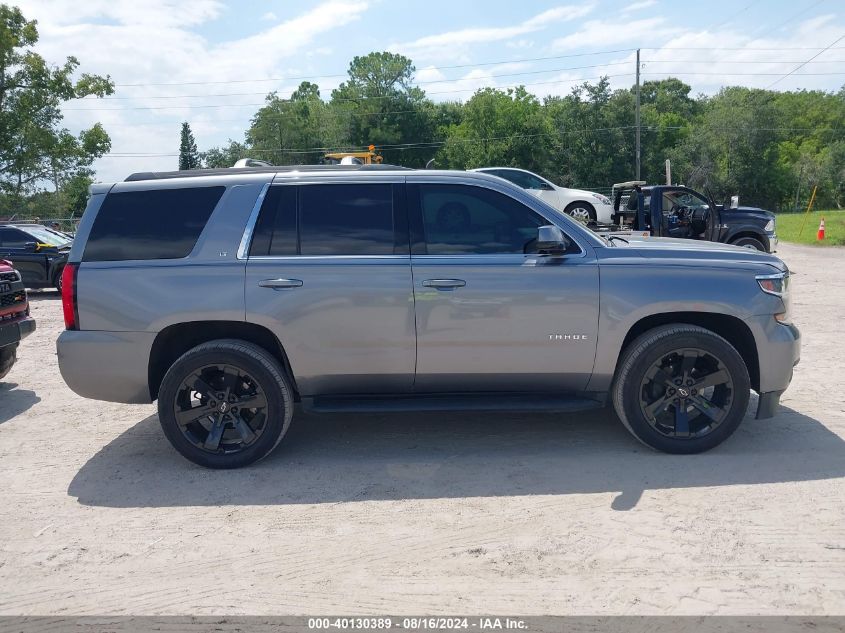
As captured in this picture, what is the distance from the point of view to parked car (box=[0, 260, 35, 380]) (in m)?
6.98

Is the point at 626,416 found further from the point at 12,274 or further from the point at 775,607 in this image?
the point at 12,274

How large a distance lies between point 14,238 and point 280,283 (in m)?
13.4

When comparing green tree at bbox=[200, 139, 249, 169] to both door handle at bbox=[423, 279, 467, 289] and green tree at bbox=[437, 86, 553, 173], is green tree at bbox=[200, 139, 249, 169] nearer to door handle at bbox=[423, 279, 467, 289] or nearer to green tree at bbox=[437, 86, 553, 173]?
green tree at bbox=[437, 86, 553, 173]

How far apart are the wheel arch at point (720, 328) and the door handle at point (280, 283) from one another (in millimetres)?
2258

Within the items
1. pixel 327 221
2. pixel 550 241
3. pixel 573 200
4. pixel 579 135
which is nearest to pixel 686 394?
pixel 550 241

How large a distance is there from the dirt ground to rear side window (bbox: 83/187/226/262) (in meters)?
1.52

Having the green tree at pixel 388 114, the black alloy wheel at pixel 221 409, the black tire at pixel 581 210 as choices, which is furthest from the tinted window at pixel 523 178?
the green tree at pixel 388 114

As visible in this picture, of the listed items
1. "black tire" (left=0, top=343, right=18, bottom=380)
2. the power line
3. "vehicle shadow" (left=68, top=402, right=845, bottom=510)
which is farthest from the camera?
the power line

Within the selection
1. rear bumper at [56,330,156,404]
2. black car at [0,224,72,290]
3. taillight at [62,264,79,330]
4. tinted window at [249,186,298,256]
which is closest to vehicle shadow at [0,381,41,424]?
rear bumper at [56,330,156,404]

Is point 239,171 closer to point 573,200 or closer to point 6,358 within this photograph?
point 6,358

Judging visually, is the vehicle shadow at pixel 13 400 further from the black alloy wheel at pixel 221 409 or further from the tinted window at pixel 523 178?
the tinted window at pixel 523 178

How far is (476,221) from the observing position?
5.09 m

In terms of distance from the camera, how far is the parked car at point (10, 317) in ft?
22.9

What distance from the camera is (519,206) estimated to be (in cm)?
509
